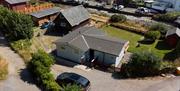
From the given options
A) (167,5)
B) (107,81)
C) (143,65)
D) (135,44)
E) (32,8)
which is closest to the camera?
(107,81)

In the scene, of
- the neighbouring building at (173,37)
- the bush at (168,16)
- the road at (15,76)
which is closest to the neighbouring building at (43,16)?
the road at (15,76)

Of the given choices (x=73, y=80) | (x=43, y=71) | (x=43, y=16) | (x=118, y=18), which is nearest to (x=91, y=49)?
(x=73, y=80)

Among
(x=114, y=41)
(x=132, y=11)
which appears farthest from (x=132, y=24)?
(x=114, y=41)

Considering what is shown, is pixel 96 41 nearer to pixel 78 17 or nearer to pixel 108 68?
pixel 108 68

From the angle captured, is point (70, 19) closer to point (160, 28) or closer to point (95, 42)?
point (95, 42)

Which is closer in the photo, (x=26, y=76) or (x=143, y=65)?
(x=26, y=76)

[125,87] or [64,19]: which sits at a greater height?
A: [64,19]

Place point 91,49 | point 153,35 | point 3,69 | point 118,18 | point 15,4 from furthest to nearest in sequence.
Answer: point 15,4, point 118,18, point 153,35, point 91,49, point 3,69
